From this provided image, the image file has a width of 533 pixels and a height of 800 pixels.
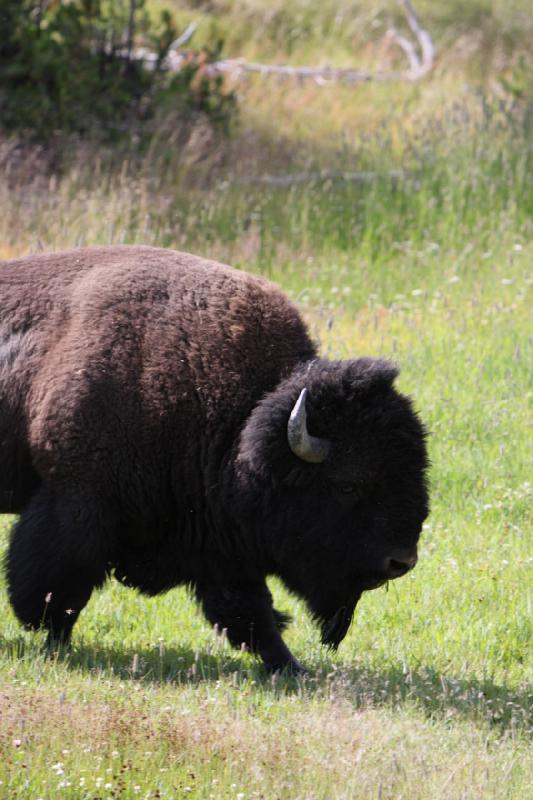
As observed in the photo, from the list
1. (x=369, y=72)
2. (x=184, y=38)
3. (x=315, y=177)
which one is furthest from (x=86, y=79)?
A: (x=369, y=72)

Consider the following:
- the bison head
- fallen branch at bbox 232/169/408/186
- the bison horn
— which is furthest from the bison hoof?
fallen branch at bbox 232/169/408/186

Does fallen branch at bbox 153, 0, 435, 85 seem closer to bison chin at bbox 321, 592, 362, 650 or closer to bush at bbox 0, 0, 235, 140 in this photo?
bush at bbox 0, 0, 235, 140

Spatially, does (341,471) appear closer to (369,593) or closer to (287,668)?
(287,668)

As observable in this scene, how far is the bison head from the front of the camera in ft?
17.3

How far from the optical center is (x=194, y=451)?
5.48m

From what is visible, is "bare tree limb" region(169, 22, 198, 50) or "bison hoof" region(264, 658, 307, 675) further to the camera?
"bare tree limb" region(169, 22, 198, 50)

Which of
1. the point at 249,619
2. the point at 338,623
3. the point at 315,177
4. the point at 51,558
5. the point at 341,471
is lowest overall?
the point at 315,177

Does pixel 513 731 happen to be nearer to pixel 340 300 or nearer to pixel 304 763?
pixel 304 763

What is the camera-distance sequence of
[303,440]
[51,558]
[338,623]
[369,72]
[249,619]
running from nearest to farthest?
[303,440]
[51,558]
[338,623]
[249,619]
[369,72]

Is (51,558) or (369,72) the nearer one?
(51,558)

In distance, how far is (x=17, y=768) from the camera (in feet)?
13.7

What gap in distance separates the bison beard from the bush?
910cm

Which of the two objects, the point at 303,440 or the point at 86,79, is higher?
the point at 303,440

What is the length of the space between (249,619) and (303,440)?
39.8 inches
